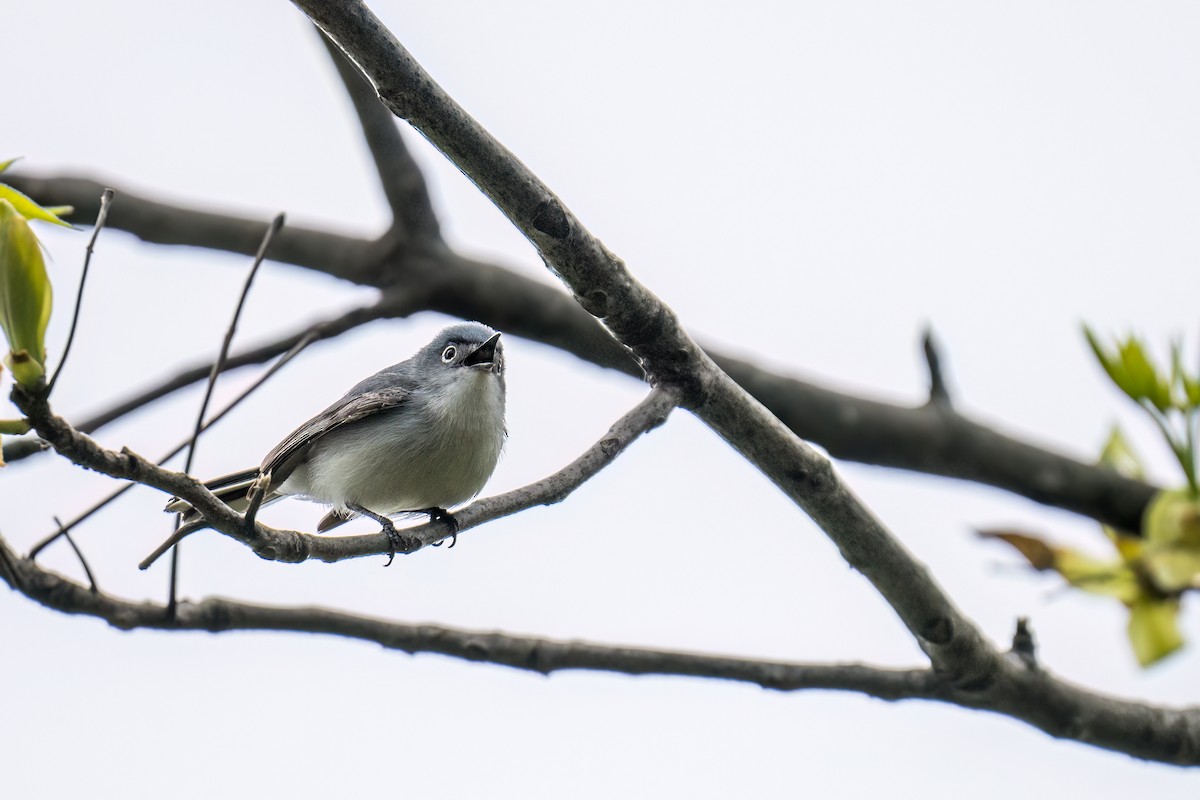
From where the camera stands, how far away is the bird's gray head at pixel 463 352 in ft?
9.53

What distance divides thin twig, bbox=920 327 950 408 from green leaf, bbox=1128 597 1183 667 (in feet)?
6.66

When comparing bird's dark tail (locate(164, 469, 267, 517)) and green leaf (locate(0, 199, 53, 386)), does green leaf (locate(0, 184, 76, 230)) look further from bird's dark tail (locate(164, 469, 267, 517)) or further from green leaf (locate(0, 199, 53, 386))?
bird's dark tail (locate(164, 469, 267, 517))

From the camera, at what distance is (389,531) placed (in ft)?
7.13

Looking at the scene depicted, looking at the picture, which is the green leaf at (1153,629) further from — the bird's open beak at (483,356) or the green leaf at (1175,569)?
the bird's open beak at (483,356)

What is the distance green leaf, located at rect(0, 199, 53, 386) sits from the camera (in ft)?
3.48

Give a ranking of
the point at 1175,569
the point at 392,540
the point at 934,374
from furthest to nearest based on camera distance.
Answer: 1. the point at 934,374
2. the point at 392,540
3. the point at 1175,569

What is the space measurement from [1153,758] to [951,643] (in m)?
0.71

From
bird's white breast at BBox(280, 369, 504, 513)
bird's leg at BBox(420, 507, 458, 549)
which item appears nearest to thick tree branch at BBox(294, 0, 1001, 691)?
bird's leg at BBox(420, 507, 458, 549)

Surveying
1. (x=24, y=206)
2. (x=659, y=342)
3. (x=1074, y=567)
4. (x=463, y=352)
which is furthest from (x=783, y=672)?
(x=24, y=206)

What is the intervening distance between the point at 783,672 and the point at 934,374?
1212 mm

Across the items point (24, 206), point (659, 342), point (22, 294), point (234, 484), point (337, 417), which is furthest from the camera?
point (337, 417)

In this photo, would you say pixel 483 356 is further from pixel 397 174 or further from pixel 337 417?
pixel 397 174

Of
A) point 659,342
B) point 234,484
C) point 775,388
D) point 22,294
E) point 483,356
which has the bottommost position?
point 234,484

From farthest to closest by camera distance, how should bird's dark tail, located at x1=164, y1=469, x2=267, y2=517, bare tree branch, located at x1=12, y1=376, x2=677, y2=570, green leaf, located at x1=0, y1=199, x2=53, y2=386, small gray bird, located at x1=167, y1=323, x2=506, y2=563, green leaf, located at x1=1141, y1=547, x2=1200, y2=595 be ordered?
small gray bird, located at x1=167, y1=323, x2=506, y2=563, bird's dark tail, located at x1=164, y1=469, x2=267, y2=517, bare tree branch, located at x1=12, y1=376, x2=677, y2=570, green leaf, located at x1=0, y1=199, x2=53, y2=386, green leaf, located at x1=1141, y1=547, x2=1200, y2=595
